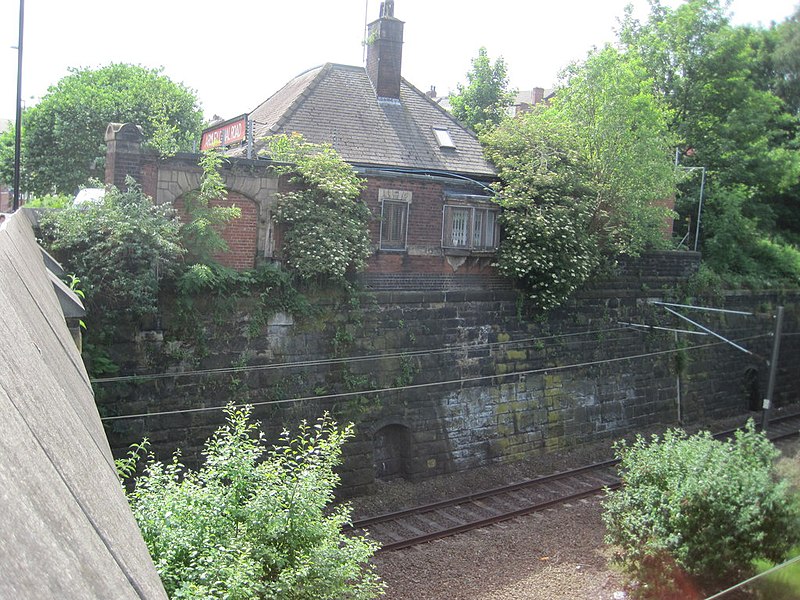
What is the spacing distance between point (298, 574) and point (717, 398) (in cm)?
2119

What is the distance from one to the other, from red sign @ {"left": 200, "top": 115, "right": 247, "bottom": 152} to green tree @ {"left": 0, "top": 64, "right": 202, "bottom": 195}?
6.88 m

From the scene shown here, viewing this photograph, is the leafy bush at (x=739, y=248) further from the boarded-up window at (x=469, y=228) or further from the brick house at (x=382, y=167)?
the brick house at (x=382, y=167)

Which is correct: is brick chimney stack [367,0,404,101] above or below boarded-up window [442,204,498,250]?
above

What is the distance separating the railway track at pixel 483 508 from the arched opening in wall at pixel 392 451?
1792 mm

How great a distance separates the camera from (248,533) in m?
6.99

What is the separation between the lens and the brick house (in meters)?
14.8

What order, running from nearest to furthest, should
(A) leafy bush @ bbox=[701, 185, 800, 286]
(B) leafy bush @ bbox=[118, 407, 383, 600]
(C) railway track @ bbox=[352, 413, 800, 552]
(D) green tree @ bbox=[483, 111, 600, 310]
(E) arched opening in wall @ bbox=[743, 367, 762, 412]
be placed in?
(B) leafy bush @ bbox=[118, 407, 383, 600]
(C) railway track @ bbox=[352, 413, 800, 552]
(D) green tree @ bbox=[483, 111, 600, 310]
(E) arched opening in wall @ bbox=[743, 367, 762, 412]
(A) leafy bush @ bbox=[701, 185, 800, 286]

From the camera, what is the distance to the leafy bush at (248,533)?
20.0 ft

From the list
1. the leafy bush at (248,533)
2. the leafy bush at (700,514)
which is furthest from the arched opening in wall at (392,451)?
the leafy bush at (248,533)

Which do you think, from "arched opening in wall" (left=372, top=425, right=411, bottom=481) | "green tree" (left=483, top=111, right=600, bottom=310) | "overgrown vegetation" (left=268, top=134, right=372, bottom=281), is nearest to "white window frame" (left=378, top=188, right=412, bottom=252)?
"overgrown vegetation" (left=268, top=134, right=372, bottom=281)

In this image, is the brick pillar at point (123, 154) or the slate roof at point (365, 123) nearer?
the brick pillar at point (123, 154)

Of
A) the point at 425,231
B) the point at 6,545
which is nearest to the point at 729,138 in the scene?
the point at 425,231

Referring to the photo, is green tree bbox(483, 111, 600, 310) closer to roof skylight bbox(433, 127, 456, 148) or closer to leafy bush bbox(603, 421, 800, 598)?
roof skylight bbox(433, 127, 456, 148)

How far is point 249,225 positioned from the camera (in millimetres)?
15117
